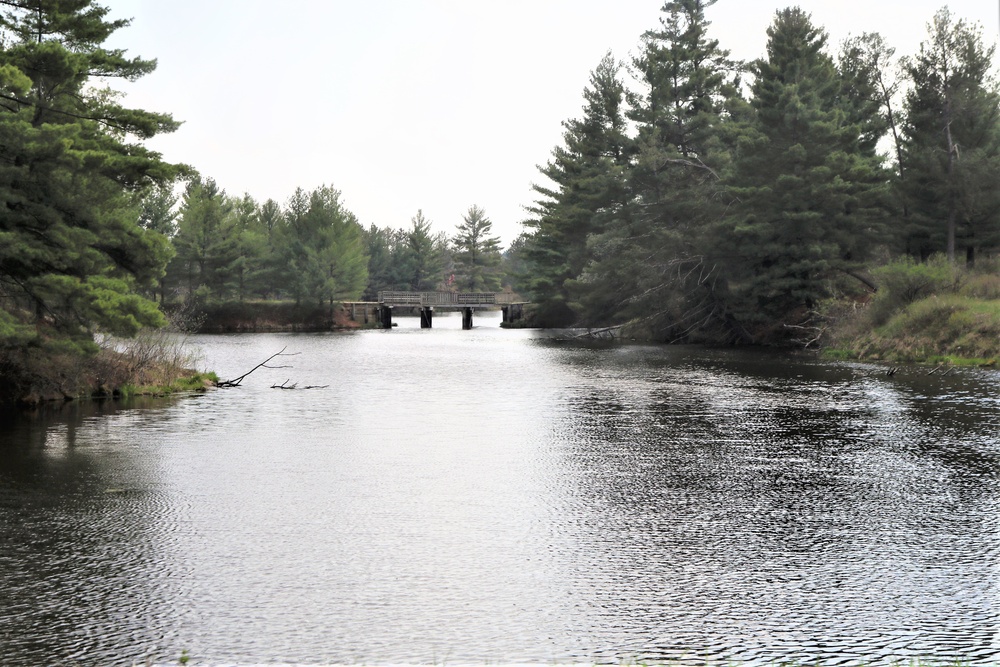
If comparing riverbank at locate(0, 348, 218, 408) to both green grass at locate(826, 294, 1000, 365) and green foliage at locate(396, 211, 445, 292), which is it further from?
green foliage at locate(396, 211, 445, 292)

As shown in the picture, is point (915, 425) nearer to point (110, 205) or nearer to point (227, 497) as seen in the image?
point (227, 497)

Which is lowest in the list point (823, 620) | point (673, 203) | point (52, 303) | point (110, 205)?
point (823, 620)

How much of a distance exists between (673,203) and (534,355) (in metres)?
16.1

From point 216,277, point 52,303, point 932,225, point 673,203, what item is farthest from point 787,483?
point 216,277

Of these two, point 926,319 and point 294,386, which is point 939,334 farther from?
point 294,386

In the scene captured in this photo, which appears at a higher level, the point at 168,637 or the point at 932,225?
the point at 932,225

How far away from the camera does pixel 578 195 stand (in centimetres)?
7694

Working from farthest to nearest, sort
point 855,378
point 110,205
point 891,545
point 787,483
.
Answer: point 855,378 < point 110,205 < point 787,483 < point 891,545

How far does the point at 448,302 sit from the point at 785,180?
60699 millimetres

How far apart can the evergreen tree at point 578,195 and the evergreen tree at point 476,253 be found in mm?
60304

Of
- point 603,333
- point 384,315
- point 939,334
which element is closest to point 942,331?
point 939,334

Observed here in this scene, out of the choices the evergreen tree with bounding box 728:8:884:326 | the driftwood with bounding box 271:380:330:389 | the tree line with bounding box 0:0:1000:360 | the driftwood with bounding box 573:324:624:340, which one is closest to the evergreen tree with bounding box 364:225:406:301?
the tree line with bounding box 0:0:1000:360

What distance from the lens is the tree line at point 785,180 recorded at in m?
48.5

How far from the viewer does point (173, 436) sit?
18547 mm
